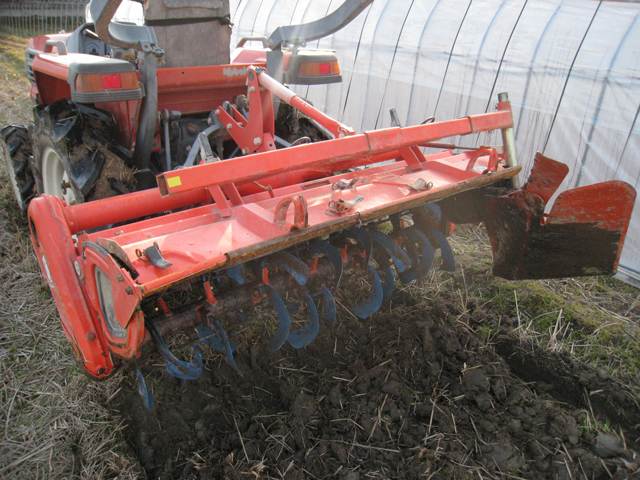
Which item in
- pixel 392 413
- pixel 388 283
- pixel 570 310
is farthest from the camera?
pixel 570 310

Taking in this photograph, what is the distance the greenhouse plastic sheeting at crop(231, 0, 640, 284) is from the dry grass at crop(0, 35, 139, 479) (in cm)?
372

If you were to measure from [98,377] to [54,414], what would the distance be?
0.52m

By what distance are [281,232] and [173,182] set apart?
470 millimetres

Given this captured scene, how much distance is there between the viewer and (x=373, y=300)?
8.02 feet

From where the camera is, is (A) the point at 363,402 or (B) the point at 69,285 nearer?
(B) the point at 69,285

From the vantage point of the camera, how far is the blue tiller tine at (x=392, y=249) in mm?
2490

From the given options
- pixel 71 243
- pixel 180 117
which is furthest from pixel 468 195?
pixel 71 243

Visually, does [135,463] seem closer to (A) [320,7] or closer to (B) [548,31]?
(B) [548,31]

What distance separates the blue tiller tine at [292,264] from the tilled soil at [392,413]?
620 millimetres

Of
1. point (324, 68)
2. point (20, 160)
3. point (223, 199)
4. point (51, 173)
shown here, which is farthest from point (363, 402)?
point (20, 160)

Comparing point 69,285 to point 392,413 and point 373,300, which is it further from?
point 392,413

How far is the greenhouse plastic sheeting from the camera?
147 inches

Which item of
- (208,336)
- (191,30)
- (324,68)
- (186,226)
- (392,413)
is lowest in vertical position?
(392,413)

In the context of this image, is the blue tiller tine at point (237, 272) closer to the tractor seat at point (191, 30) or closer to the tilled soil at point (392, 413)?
the tilled soil at point (392, 413)
